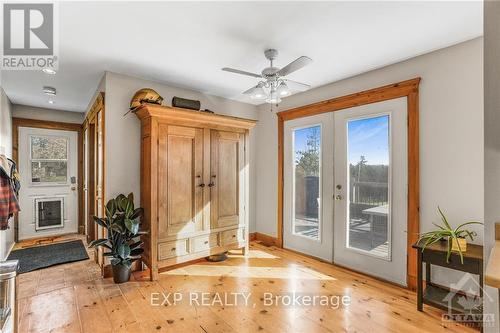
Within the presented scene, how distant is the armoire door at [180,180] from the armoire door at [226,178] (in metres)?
0.19

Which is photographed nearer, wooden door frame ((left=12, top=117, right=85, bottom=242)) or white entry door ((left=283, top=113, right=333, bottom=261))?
white entry door ((left=283, top=113, right=333, bottom=261))

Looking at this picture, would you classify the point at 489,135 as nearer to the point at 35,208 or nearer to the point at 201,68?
the point at 201,68

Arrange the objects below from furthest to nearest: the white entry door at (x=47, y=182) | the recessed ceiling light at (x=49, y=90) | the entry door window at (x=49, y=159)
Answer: the entry door window at (x=49, y=159)
the white entry door at (x=47, y=182)
the recessed ceiling light at (x=49, y=90)

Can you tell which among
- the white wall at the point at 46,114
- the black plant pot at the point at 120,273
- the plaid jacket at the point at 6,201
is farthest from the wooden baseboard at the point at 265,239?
the white wall at the point at 46,114

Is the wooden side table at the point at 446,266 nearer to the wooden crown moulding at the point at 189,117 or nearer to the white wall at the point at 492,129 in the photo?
the white wall at the point at 492,129

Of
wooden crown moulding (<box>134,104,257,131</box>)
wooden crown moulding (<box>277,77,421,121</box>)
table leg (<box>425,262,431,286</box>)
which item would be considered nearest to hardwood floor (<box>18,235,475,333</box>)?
table leg (<box>425,262,431,286</box>)

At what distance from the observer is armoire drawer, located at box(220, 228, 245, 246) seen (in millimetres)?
3565

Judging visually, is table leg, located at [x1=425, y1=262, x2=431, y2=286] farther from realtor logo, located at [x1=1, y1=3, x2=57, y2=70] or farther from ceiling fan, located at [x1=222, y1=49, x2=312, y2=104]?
realtor logo, located at [x1=1, y1=3, x2=57, y2=70]

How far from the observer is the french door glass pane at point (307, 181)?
3689 mm

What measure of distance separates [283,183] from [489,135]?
315cm

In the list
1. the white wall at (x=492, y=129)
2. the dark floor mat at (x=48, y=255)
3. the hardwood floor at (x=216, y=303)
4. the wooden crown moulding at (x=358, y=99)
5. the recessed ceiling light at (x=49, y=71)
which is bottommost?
the hardwood floor at (x=216, y=303)

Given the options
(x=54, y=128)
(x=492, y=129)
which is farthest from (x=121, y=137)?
(x=492, y=129)

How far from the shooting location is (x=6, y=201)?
247 centimetres

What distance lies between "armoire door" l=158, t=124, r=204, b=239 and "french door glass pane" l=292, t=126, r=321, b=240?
150 cm
